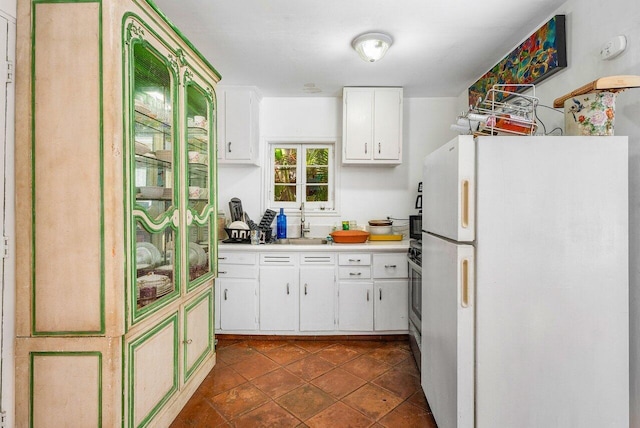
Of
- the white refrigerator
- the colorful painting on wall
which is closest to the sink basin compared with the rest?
the colorful painting on wall

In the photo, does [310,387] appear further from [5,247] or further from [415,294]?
[5,247]

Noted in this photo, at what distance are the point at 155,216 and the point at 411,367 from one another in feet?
7.28

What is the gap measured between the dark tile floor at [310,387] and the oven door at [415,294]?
13.6 inches

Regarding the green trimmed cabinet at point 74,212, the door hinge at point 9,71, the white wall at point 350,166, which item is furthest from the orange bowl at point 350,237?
the door hinge at point 9,71

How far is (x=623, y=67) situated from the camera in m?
1.56

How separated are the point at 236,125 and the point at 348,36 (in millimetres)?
1557

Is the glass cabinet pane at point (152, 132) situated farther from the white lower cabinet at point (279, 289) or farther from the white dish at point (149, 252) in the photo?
the white lower cabinet at point (279, 289)

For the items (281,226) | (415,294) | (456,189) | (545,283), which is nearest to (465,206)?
(456,189)

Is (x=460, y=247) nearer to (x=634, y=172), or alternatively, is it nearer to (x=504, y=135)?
(x=504, y=135)

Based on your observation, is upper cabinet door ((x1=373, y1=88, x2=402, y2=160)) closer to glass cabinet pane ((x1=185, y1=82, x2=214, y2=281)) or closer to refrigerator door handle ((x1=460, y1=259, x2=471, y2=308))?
glass cabinet pane ((x1=185, y1=82, x2=214, y2=281))

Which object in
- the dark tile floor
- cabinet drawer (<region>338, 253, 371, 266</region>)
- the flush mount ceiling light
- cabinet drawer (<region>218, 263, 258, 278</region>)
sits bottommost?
the dark tile floor

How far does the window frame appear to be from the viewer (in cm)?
365

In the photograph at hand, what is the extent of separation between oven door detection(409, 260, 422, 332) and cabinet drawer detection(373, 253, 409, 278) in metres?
0.12

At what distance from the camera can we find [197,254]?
7.32 feet
